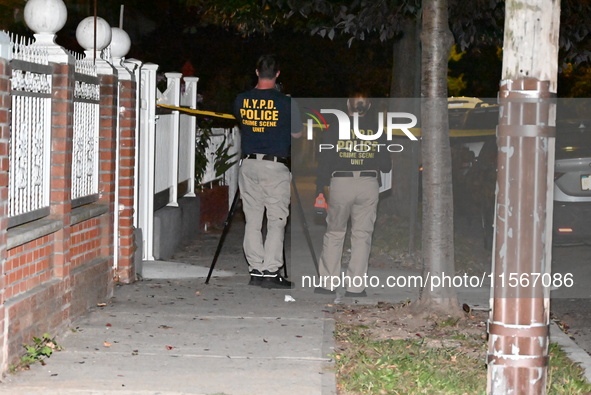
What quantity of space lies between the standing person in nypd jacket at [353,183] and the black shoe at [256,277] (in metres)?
0.55

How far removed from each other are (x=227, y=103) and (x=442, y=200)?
1441 centimetres

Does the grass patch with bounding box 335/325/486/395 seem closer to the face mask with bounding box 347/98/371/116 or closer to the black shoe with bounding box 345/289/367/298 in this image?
the black shoe with bounding box 345/289/367/298

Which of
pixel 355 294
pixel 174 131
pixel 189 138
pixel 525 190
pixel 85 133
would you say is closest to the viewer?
pixel 525 190

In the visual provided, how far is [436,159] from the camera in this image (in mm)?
7605

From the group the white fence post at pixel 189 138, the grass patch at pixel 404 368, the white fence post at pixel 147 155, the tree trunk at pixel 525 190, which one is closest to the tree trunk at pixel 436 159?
the grass patch at pixel 404 368

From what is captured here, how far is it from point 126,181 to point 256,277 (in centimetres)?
148

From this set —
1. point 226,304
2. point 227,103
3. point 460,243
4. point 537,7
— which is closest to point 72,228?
point 226,304

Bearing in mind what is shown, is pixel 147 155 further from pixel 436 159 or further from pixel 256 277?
pixel 436 159

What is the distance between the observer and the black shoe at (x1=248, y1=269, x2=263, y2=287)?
927 centimetres

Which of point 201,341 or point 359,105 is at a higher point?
point 359,105

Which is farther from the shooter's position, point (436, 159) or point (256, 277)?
point (256, 277)

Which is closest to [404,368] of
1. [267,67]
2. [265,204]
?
[265,204]

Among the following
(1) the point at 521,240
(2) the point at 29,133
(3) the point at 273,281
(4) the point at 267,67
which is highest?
(4) the point at 267,67

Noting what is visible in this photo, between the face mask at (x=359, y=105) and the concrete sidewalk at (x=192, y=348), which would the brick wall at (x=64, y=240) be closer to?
the concrete sidewalk at (x=192, y=348)
